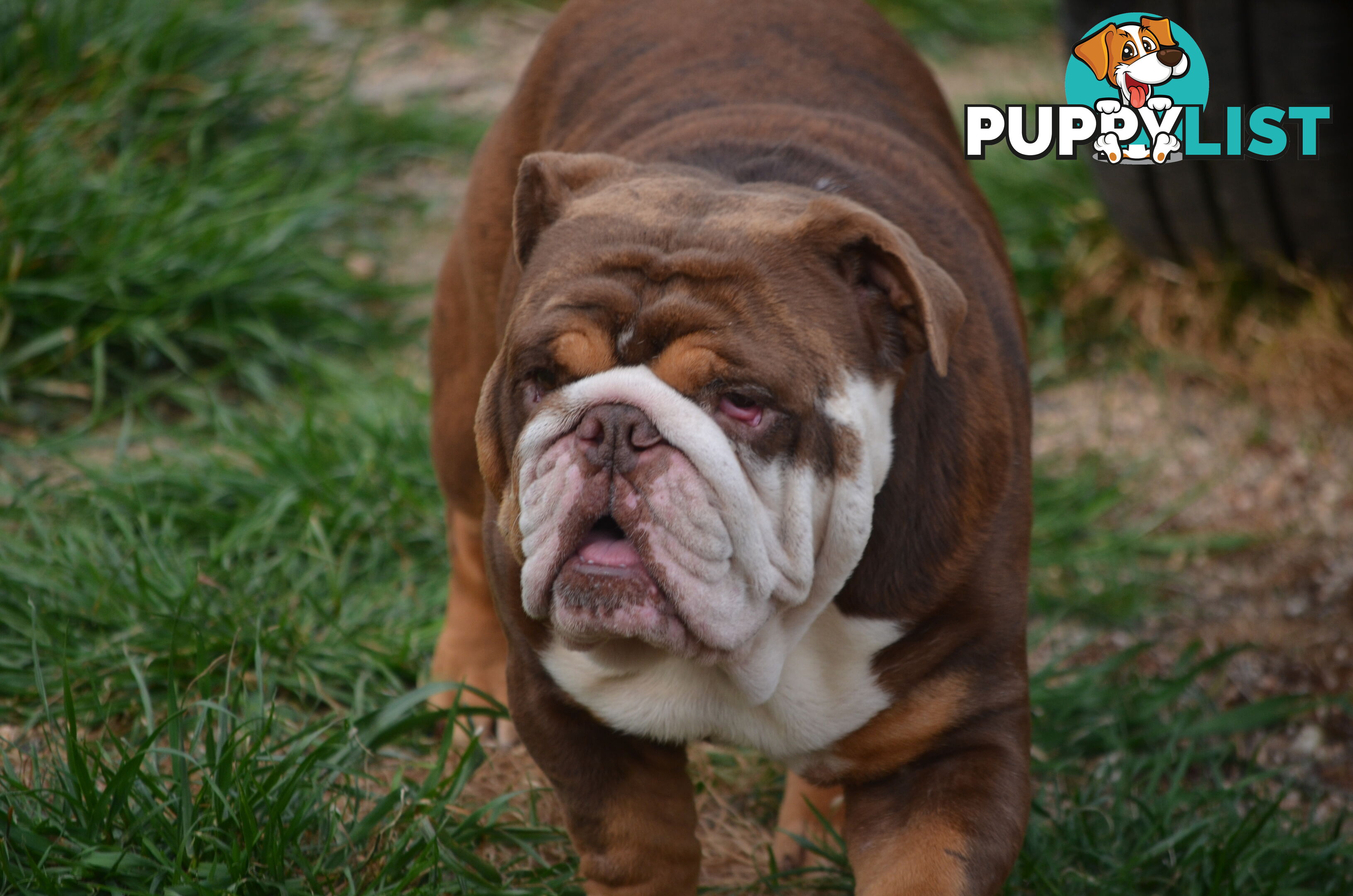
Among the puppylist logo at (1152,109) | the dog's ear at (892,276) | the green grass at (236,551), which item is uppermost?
the dog's ear at (892,276)

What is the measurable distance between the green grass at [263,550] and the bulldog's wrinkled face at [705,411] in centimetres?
88

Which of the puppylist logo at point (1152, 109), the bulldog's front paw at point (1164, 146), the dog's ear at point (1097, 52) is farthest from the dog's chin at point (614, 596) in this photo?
the bulldog's front paw at point (1164, 146)

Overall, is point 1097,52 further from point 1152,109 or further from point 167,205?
point 167,205

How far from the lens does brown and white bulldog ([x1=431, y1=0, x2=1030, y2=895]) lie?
220cm

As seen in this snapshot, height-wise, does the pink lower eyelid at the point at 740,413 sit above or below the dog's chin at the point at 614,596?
above

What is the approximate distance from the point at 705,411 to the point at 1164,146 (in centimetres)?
299

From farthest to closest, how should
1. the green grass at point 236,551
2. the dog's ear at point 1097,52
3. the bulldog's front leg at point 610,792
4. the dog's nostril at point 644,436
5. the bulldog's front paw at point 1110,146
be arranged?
the bulldog's front paw at point 1110,146
the dog's ear at point 1097,52
the green grass at point 236,551
the bulldog's front leg at point 610,792
the dog's nostril at point 644,436

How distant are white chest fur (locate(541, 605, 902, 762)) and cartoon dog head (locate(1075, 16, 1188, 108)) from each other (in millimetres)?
2510

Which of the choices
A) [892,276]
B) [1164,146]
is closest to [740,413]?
[892,276]

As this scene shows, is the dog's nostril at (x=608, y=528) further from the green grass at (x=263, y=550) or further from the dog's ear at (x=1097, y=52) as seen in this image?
the dog's ear at (x=1097, y=52)

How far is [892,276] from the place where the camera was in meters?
2.37

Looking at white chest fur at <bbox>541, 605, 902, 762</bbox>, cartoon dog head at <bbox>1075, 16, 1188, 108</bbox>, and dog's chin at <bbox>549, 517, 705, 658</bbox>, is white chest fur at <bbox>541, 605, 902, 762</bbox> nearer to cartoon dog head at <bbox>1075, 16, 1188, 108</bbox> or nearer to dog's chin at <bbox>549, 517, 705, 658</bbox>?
dog's chin at <bbox>549, 517, 705, 658</bbox>

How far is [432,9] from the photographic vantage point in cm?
779

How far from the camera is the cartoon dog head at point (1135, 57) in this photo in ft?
13.9
